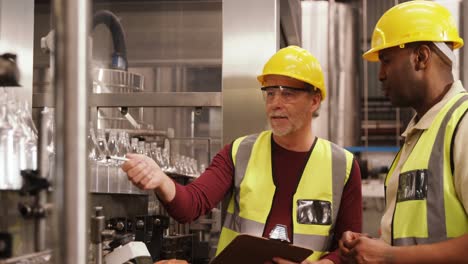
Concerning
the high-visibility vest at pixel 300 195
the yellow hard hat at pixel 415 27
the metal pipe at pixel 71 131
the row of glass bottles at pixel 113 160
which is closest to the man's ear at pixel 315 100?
the high-visibility vest at pixel 300 195

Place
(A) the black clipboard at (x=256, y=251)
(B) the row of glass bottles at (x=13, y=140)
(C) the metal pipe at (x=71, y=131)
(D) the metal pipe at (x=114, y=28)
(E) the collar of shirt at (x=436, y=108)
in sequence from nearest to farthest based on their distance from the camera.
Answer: (C) the metal pipe at (x=71, y=131)
(B) the row of glass bottles at (x=13, y=140)
(E) the collar of shirt at (x=436, y=108)
(A) the black clipboard at (x=256, y=251)
(D) the metal pipe at (x=114, y=28)

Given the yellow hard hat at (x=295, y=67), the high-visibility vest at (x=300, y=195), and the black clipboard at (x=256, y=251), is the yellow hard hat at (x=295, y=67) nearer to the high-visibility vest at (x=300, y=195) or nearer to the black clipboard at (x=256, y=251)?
A: the high-visibility vest at (x=300, y=195)

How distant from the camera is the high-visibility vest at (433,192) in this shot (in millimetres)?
1636

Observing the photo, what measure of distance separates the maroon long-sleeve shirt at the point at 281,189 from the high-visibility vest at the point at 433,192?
1.63 feet

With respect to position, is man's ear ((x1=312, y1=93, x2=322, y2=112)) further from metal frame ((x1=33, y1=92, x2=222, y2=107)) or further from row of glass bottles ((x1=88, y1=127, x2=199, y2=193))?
row of glass bottles ((x1=88, y1=127, x2=199, y2=193))

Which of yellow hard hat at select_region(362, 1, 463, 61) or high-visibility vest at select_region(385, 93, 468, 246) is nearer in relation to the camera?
high-visibility vest at select_region(385, 93, 468, 246)

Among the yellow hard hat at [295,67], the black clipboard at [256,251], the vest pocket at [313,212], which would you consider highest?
the yellow hard hat at [295,67]

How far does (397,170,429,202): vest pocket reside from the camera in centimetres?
169

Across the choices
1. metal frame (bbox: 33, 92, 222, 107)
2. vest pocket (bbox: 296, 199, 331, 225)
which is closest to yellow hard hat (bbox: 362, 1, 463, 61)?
vest pocket (bbox: 296, 199, 331, 225)

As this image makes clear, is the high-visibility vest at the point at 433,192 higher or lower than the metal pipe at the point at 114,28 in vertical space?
lower

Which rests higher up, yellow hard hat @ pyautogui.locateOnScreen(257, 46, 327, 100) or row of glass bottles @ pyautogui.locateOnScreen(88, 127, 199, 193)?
yellow hard hat @ pyautogui.locateOnScreen(257, 46, 327, 100)

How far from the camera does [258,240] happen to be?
6.13 ft

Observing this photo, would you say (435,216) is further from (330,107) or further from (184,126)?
(330,107)

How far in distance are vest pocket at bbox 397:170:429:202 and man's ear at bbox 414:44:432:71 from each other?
0.31m
